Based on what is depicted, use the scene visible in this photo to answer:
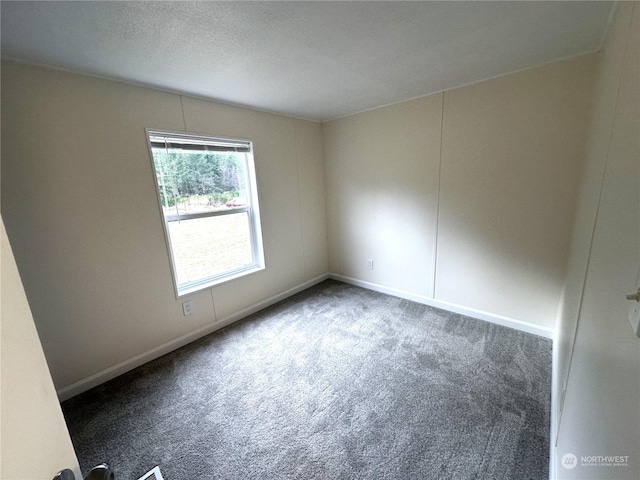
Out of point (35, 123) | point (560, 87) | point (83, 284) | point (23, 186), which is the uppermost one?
point (560, 87)

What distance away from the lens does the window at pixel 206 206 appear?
2.18m

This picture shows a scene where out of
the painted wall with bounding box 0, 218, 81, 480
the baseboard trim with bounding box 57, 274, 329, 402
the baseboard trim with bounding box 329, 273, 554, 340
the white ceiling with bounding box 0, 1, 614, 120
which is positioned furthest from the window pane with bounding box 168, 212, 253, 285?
the painted wall with bounding box 0, 218, 81, 480

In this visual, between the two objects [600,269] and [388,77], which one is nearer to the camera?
[600,269]

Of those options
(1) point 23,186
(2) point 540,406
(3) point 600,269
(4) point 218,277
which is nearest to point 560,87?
(3) point 600,269

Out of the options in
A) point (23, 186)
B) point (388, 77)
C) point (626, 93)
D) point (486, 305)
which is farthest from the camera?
point (486, 305)

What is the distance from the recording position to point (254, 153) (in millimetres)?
2680

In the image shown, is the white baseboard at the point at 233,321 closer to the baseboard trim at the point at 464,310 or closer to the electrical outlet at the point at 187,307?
the baseboard trim at the point at 464,310

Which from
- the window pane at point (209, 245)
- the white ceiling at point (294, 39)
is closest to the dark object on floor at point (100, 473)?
the white ceiling at point (294, 39)

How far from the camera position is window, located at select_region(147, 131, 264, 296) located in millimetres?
2184

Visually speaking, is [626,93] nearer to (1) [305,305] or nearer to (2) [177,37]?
(2) [177,37]

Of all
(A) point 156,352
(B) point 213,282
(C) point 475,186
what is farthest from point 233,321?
(C) point 475,186

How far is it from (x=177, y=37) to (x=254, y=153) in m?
1.34

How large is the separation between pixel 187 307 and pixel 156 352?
1.35 ft

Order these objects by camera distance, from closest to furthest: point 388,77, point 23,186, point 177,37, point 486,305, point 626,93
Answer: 1. point 626,93
2. point 177,37
3. point 23,186
4. point 388,77
5. point 486,305
